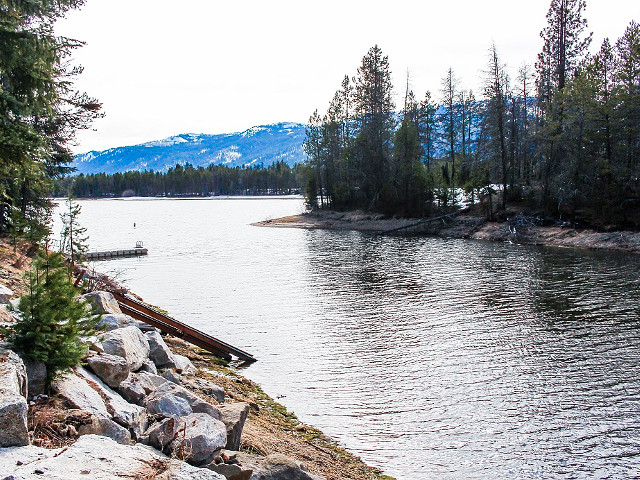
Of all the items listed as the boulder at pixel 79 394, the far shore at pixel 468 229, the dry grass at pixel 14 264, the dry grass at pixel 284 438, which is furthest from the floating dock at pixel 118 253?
the boulder at pixel 79 394

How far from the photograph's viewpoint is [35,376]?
248 inches

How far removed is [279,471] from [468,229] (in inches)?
1908

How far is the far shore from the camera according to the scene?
1548 inches

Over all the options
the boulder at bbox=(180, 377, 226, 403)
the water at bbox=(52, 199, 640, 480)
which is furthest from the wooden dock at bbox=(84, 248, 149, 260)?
the boulder at bbox=(180, 377, 226, 403)

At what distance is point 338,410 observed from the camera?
38.3ft

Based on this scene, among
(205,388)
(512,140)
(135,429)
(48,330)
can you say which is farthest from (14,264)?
(512,140)

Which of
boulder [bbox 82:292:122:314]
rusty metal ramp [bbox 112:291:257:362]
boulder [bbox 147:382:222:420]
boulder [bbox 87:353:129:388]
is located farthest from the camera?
rusty metal ramp [bbox 112:291:257:362]

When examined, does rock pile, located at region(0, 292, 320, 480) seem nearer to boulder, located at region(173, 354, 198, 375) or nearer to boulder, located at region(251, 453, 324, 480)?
boulder, located at region(251, 453, 324, 480)

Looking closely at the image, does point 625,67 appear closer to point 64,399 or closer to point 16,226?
point 16,226

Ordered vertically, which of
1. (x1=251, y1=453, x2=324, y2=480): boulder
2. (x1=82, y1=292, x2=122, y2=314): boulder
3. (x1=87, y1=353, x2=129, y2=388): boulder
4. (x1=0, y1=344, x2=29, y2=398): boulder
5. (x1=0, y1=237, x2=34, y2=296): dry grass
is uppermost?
(x1=0, y1=237, x2=34, y2=296): dry grass

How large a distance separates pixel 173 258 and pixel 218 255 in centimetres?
350

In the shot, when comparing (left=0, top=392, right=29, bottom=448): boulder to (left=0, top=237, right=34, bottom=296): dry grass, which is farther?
(left=0, top=237, right=34, bottom=296): dry grass

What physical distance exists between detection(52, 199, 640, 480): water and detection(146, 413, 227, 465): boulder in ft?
13.2

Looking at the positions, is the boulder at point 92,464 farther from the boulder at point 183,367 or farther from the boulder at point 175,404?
the boulder at point 183,367
